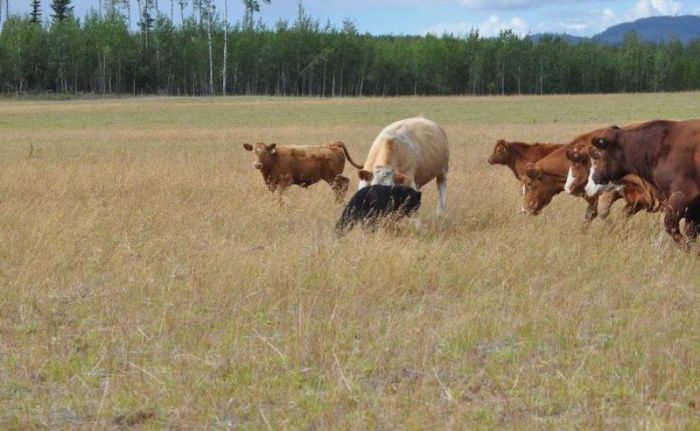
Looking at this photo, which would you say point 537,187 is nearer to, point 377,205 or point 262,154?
point 377,205

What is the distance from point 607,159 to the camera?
435 inches

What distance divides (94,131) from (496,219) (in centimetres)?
2884

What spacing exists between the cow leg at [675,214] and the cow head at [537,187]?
2.88 meters

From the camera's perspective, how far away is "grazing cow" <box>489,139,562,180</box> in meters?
14.4

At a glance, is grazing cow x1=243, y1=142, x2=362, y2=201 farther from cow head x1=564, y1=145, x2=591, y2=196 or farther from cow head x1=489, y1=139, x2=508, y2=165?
cow head x1=564, y1=145, x2=591, y2=196

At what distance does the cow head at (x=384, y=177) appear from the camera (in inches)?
464

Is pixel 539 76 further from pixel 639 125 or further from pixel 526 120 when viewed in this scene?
pixel 639 125

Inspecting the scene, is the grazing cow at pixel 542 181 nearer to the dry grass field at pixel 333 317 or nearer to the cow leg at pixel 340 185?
the dry grass field at pixel 333 317

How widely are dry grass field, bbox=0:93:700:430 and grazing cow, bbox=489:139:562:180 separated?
0.66 m

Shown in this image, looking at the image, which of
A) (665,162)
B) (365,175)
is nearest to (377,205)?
(365,175)

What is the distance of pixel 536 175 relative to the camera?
12.7 metres

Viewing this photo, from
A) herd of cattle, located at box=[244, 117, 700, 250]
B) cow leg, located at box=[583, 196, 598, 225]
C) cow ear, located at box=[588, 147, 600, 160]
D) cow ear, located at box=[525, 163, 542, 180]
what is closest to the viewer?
herd of cattle, located at box=[244, 117, 700, 250]

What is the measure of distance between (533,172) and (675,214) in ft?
10.00

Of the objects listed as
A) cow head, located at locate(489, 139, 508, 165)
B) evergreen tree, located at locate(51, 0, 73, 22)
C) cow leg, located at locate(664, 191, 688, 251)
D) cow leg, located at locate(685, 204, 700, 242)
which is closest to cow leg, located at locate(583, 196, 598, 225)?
cow leg, located at locate(685, 204, 700, 242)
